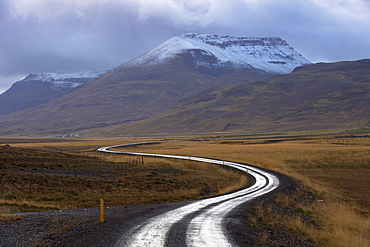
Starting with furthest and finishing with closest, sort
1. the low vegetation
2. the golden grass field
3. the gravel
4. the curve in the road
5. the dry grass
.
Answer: the low vegetation → the golden grass field → the dry grass → the gravel → the curve in the road

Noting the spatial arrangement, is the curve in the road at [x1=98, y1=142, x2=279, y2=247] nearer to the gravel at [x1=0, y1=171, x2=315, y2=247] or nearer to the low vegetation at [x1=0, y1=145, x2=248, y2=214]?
the gravel at [x1=0, y1=171, x2=315, y2=247]

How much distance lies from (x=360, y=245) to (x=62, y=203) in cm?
1655

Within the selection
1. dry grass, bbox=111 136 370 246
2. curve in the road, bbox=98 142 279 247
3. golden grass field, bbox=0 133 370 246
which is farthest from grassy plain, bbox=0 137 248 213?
dry grass, bbox=111 136 370 246

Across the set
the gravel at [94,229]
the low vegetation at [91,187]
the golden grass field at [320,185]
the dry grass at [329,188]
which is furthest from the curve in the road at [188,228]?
the low vegetation at [91,187]

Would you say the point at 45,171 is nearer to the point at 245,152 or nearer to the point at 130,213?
the point at 130,213

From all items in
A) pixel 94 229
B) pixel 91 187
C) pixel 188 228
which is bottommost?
pixel 91 187

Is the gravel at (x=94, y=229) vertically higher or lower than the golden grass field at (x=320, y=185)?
higher

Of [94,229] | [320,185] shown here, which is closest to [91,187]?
[94,229]

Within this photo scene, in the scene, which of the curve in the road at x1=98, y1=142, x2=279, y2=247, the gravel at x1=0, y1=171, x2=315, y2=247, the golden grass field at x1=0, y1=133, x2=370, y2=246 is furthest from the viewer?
the golden grass field at x1=0, y1=133, x2=370, y2=246

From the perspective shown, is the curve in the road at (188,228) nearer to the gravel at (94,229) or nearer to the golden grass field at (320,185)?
the gravel at (94,229)

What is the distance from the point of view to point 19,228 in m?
15.4

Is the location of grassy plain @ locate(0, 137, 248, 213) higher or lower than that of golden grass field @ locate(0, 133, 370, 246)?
higher

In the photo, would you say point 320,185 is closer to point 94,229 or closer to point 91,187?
point 91,187

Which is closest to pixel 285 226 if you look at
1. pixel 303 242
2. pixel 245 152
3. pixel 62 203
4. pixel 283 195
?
pixel 303 242
